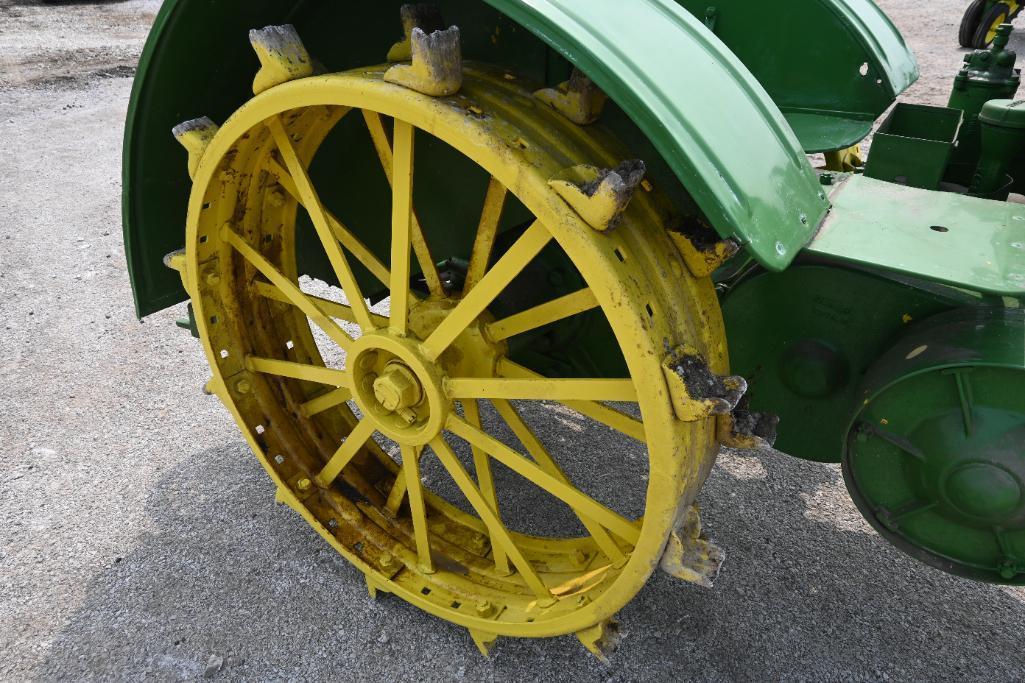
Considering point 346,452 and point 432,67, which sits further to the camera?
point 346,452

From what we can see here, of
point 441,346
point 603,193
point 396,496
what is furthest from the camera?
point 396,496

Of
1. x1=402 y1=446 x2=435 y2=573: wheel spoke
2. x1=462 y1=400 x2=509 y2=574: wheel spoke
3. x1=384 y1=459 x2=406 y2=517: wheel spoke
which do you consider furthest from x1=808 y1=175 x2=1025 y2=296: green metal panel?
x1=384 y1=459 x2=406 y2=517: wheel spoke

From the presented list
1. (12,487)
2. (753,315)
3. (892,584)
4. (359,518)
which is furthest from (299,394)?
(892,584)

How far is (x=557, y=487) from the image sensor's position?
1.55 meters

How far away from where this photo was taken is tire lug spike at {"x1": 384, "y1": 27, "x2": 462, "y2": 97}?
116 cm

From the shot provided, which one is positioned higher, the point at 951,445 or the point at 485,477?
the point at 951,445

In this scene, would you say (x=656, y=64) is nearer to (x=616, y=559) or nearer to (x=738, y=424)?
(x=738, y=424)

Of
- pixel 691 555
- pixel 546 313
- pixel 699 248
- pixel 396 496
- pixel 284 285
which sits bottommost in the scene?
pixel 396 496

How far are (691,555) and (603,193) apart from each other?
0.75 metres

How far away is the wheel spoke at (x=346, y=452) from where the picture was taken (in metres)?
1.82

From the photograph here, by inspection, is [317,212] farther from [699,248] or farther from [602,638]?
[602,638]

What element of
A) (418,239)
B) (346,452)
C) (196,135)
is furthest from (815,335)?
(196,135)

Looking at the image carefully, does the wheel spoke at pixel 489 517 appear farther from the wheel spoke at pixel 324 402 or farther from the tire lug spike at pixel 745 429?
the tire lug spike at pixel 745 429

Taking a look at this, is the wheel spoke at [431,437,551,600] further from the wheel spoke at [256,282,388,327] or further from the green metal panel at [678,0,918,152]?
the green metal panel at [678,0,918,152]
